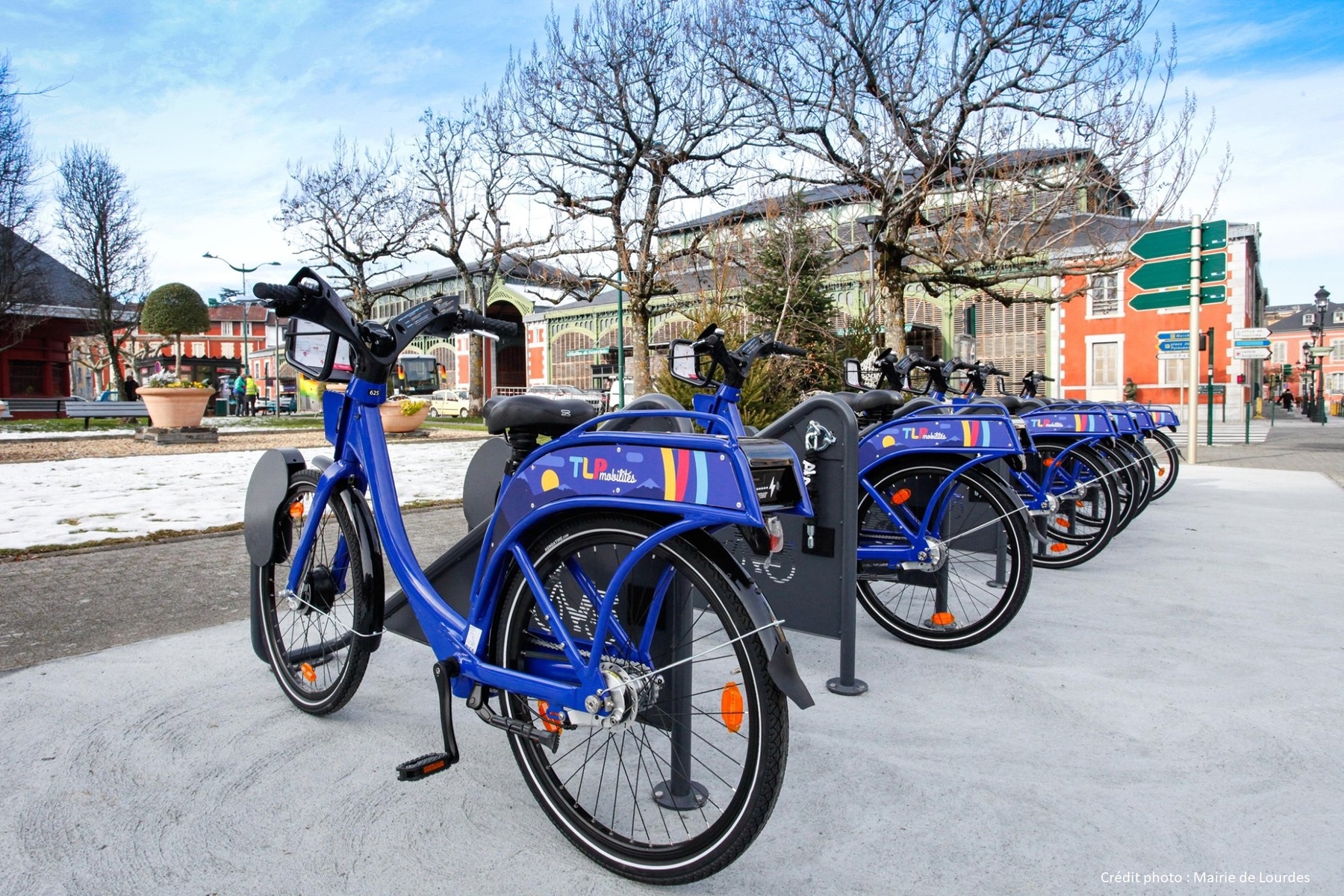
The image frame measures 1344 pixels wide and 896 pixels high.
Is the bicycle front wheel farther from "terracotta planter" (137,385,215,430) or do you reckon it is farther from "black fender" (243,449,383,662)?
"terracotta planter" (137,385,215,430)

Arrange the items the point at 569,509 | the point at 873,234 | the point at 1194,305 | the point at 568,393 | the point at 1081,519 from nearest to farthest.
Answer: the point at 569,509 < the point at 1081,519 < the point at 1194,305 < the point at 873,234 < the point at 568,393

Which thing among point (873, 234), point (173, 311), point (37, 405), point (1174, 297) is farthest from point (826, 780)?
point (37, 405)

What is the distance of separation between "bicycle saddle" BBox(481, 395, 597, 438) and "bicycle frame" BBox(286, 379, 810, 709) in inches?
3.5

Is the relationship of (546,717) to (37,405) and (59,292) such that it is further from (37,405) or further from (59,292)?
(59,292)

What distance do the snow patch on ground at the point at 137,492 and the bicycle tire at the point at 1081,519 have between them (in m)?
3.84

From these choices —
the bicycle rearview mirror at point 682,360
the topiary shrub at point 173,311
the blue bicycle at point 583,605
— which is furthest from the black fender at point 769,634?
the topiary shrub at point 173,311

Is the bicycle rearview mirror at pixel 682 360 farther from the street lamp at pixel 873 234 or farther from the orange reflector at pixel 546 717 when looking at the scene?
the street lamp at pixel 873 234

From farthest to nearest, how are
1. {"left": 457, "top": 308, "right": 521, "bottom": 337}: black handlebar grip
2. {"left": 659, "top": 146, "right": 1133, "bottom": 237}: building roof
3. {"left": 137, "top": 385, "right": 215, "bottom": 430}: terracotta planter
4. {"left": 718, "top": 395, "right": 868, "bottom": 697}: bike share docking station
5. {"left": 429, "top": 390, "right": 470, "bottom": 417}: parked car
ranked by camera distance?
{"left": 429, "top": 390, "right": 470, "bottom": 417}: parked car → {"left": 137, "top": 385, "right": 215, "bottom": 430}: terracotta planter → {"left": 659, "top": 146, "right": 1133, "bottom": 237}: building roof → {"left": 718, "top": 395, "right": 868, "bottom": 697}: bike share docking station → {"left": 457, "top": 308, "right": 521, "bottom": 337}: black handlebar grip

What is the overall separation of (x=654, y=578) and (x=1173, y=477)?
7.79m

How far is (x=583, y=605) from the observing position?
1977mm

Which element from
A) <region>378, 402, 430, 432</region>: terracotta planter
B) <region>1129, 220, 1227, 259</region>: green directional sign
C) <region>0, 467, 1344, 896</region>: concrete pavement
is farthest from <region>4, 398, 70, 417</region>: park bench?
<region>0, 467, 1344, 896</region>: concrete pavement

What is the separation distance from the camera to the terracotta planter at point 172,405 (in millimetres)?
15289

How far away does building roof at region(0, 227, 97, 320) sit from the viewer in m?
30.1

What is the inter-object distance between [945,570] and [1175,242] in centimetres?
1051
